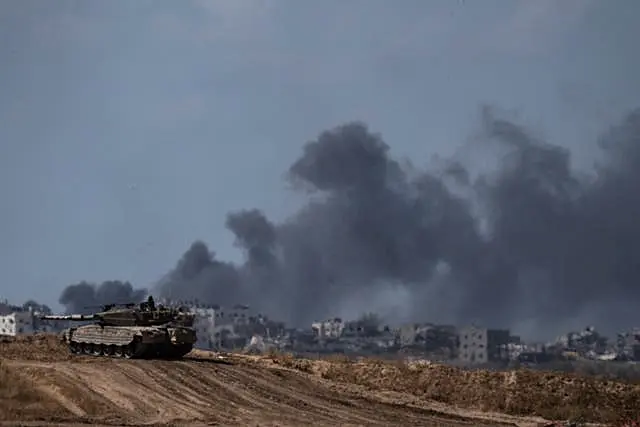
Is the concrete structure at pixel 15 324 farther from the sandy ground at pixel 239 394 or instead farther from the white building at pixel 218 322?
the sandy ground at pixel 239 394

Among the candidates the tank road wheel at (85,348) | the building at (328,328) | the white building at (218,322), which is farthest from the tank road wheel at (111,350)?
the building at (328,328)

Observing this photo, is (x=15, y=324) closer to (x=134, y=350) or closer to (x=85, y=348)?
(x=85, y=348)

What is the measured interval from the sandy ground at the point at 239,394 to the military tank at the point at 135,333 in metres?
2.43

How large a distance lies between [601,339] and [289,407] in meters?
51.2

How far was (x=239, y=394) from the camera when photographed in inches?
1384

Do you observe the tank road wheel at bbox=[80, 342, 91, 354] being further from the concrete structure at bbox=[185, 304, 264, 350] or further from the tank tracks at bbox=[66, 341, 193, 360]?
the concrete structure at bbox=[185, 304, 264, 350]

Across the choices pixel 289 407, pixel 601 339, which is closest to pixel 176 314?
pixel 289 407

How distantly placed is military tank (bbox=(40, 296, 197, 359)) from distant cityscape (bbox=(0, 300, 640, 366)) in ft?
15.0

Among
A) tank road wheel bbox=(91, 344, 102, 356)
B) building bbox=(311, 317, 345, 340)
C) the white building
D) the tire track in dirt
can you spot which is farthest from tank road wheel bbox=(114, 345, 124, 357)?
building bbox=(311, 317, 345, 340)

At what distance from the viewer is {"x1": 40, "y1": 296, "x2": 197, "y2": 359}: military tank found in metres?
45.0

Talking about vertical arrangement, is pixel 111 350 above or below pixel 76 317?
below

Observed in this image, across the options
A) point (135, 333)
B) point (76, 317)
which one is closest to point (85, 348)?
point (76, 317)

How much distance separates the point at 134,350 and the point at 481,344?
101 ft

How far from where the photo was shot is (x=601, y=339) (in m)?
79.6
